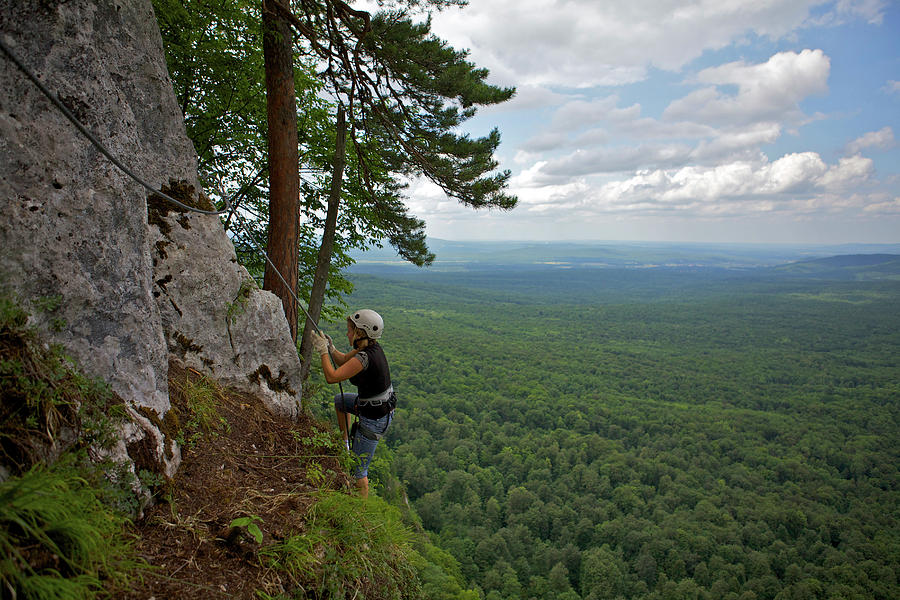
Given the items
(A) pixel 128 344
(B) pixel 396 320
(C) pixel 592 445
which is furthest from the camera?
(B) pixel 396 320

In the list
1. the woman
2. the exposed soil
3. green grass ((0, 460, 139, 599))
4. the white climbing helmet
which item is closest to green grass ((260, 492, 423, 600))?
the exposed soil

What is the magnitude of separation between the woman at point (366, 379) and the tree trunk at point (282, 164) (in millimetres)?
1577

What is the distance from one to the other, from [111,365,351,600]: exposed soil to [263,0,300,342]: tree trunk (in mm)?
1711

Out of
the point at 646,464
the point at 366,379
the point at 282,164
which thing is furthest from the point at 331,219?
the point at 646,464

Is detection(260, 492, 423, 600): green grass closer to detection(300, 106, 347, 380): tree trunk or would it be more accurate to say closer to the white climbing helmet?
the white climbing helmet

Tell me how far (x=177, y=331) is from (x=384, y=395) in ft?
6.31

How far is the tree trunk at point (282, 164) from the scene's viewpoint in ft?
16.7

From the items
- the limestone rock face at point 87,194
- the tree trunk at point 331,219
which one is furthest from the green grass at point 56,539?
the tree trunk at point 331,219

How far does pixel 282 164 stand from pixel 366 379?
293cm

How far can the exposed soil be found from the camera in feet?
7.18

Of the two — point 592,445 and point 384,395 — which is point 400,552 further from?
point 592,445

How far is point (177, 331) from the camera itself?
397 cm

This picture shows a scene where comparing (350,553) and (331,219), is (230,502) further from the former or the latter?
(331,219)

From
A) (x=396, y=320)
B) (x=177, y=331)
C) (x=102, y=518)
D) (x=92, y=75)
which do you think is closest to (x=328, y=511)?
(x=102, y=518)
